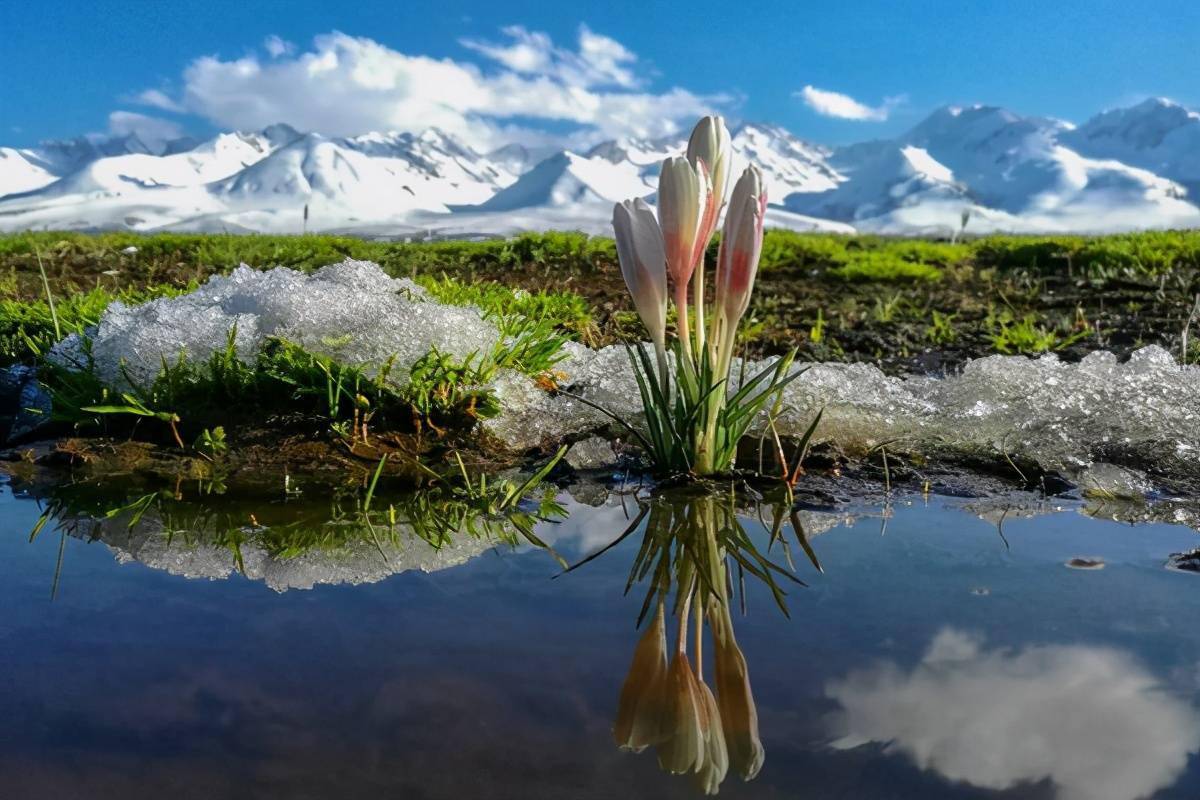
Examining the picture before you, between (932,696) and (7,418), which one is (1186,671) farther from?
(7,418)

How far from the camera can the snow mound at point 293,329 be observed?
3.53 m

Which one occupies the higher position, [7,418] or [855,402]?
[855,402]

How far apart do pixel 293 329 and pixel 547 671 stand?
2.51 m

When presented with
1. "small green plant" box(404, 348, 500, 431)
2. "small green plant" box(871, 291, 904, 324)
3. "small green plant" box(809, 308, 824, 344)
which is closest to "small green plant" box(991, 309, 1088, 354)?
"small green plant" box(871, 291, 904, 324)

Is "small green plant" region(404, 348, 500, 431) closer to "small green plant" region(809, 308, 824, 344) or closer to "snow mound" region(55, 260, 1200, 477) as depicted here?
"snow mound" region(55, 260, 1200, 477)

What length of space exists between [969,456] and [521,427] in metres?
1.49

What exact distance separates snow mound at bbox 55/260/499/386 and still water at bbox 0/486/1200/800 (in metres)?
1.38

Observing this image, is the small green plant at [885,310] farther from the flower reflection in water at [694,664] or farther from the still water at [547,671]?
the flower reflection in water at [694,664]

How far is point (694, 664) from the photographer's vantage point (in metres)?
1.50

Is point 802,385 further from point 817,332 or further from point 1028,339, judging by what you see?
point 1028,339

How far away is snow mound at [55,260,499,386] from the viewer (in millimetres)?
3531

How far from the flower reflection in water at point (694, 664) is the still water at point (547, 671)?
2 cm

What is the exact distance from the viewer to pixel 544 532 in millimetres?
2363

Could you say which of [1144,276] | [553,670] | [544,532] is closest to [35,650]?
[553,670]
